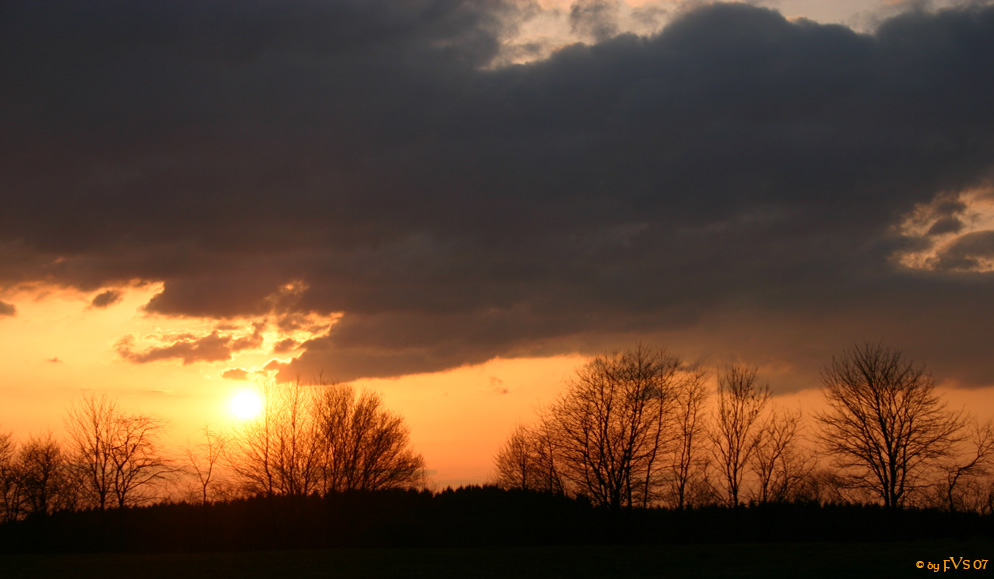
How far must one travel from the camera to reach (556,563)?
114ft

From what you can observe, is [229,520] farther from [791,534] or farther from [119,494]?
[791,534]

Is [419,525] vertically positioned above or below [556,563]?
below

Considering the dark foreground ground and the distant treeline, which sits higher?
the dark foreground ground

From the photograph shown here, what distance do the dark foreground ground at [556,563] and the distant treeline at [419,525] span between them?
1165 centimetres

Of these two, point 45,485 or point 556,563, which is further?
point 45,485

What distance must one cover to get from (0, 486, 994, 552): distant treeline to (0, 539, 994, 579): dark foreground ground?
11.6 m

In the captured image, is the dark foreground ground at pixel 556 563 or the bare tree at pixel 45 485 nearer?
the dark foreground ground at pixel 556 563

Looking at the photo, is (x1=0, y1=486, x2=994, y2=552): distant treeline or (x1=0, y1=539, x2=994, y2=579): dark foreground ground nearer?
(x1=0, y1=539, x2=994, y2=579): dark foreground ground

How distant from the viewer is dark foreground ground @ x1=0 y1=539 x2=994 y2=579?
27.5 metres

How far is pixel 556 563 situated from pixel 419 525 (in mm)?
27007

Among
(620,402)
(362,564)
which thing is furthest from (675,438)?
(362,564)

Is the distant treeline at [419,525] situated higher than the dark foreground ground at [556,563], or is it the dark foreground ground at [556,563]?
the dark foreground ground at [556,563]

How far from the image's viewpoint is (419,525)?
59.5 m

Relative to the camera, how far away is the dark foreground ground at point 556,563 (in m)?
27.5
